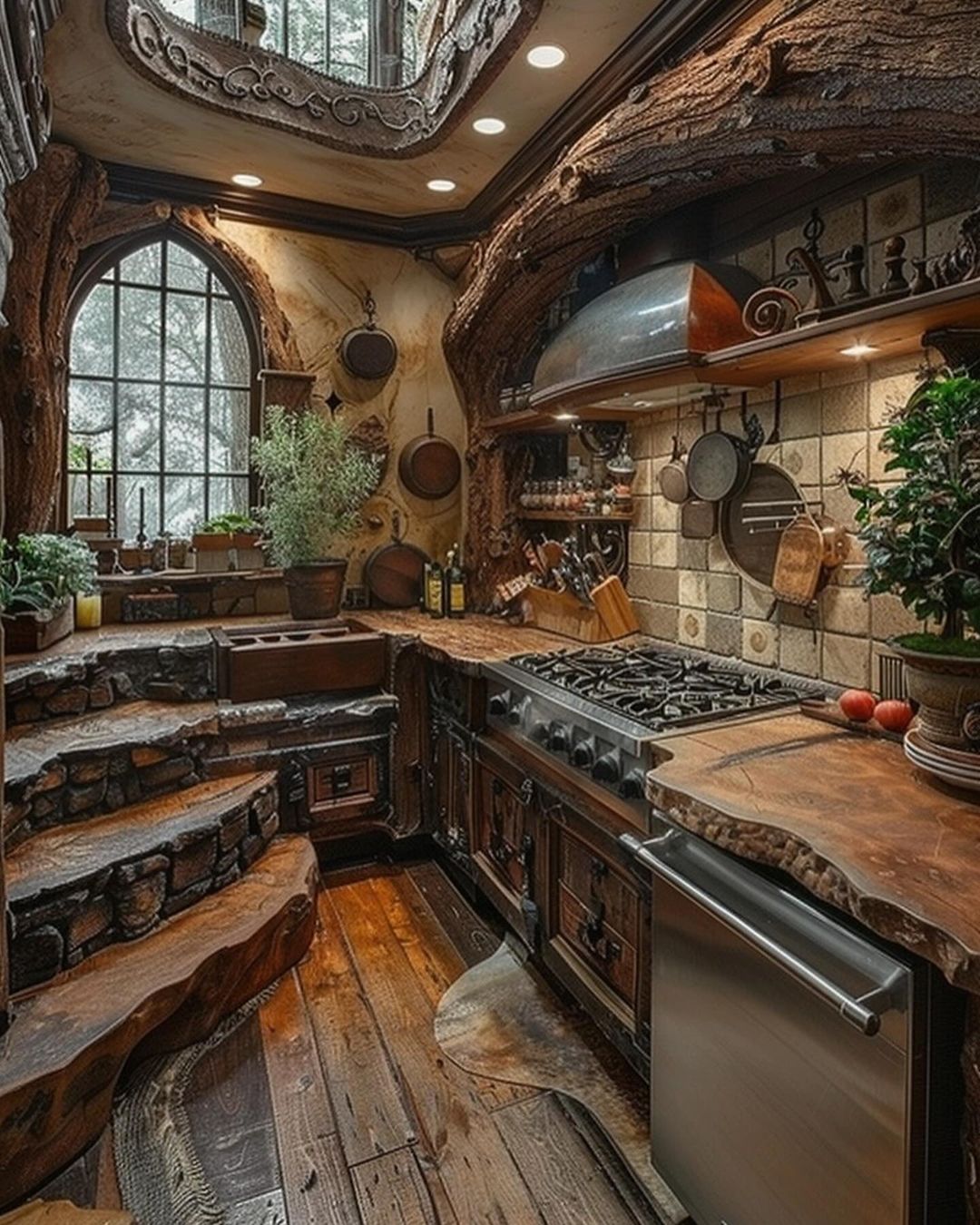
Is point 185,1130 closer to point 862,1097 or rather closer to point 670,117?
point 862,1097

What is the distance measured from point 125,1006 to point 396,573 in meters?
2.22

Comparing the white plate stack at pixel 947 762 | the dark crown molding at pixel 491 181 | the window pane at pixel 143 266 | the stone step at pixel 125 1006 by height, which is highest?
the dark crown molding at pixel 491 181

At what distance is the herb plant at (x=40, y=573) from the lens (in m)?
2.51

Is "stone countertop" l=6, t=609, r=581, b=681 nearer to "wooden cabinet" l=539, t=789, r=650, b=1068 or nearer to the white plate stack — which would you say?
"wooden cabinet" l=539, t=789, r=650, b=1068

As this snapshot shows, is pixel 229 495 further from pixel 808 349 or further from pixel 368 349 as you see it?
pixel 808 349

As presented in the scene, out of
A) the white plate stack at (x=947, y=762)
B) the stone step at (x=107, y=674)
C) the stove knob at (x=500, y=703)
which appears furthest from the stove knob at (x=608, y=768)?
the stone step at (x=107, y=674)

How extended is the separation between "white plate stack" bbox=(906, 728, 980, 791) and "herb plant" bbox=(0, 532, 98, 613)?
2.59 m

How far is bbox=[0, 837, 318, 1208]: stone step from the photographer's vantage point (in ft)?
5.10

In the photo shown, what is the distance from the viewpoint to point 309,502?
3.10 meters

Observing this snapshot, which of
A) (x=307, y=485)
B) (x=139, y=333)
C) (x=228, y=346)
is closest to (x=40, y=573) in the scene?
(x=307, y=485)

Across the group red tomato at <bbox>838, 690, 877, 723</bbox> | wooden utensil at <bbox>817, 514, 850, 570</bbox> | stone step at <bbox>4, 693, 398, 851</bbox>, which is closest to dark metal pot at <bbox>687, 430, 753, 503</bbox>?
wooden utensil at <bbox>817, 514, 850, 570</bbox>

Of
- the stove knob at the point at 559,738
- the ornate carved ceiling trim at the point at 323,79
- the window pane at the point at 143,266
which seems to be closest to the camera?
the stove knob at the point at 559,738

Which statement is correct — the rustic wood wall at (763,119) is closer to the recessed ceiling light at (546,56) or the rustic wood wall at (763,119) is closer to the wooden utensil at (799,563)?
the recessed ceiling light at (546,56)

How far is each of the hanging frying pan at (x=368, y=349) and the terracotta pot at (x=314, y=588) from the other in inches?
38.7
